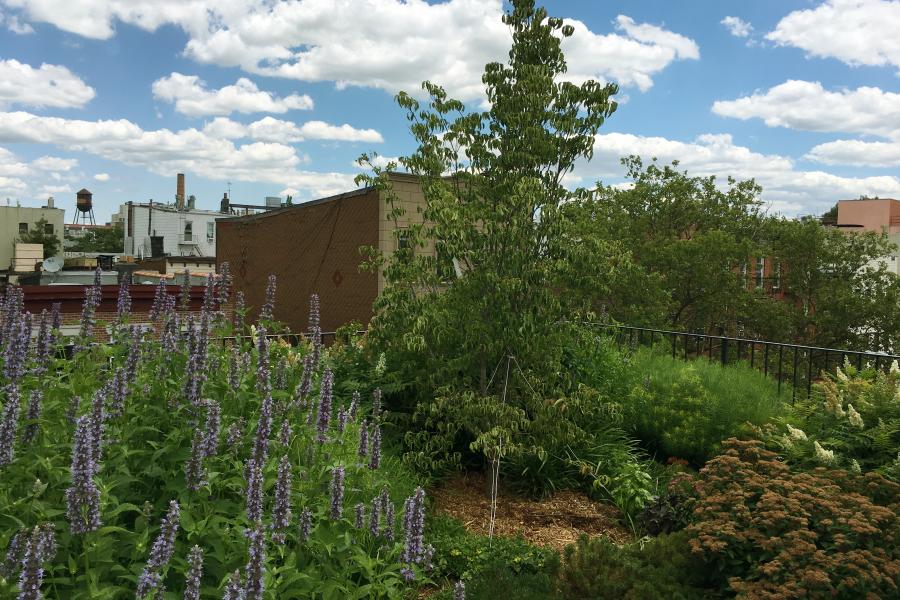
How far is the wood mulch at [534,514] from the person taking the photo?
6219mm

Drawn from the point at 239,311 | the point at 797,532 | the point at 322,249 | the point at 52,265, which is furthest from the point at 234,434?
the point at 52,265

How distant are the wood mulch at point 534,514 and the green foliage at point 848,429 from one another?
1696mm

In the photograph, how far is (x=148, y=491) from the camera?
4211mm

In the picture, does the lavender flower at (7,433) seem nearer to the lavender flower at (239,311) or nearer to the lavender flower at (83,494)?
the lavender flower at (83,494)

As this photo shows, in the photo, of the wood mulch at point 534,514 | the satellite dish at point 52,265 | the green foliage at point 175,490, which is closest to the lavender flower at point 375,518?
the green foliage at point 175,490

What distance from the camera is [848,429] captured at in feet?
20.6

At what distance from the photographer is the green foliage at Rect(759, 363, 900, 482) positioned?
5867 mm

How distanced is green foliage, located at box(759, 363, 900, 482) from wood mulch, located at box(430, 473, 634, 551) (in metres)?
1.70

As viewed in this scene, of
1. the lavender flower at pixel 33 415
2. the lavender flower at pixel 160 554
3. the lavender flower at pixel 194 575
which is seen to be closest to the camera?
the lavender flower at pixel 194 575

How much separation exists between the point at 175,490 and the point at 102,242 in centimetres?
9904

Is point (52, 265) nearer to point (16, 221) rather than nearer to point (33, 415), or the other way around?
point (33, 415)

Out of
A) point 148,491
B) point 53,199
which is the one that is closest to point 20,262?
point 53,199

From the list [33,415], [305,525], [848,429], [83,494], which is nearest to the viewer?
[83,494]

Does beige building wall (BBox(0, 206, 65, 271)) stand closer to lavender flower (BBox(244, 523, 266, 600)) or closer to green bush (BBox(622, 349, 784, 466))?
green bush (BBox(622, 349, 784, 466))
